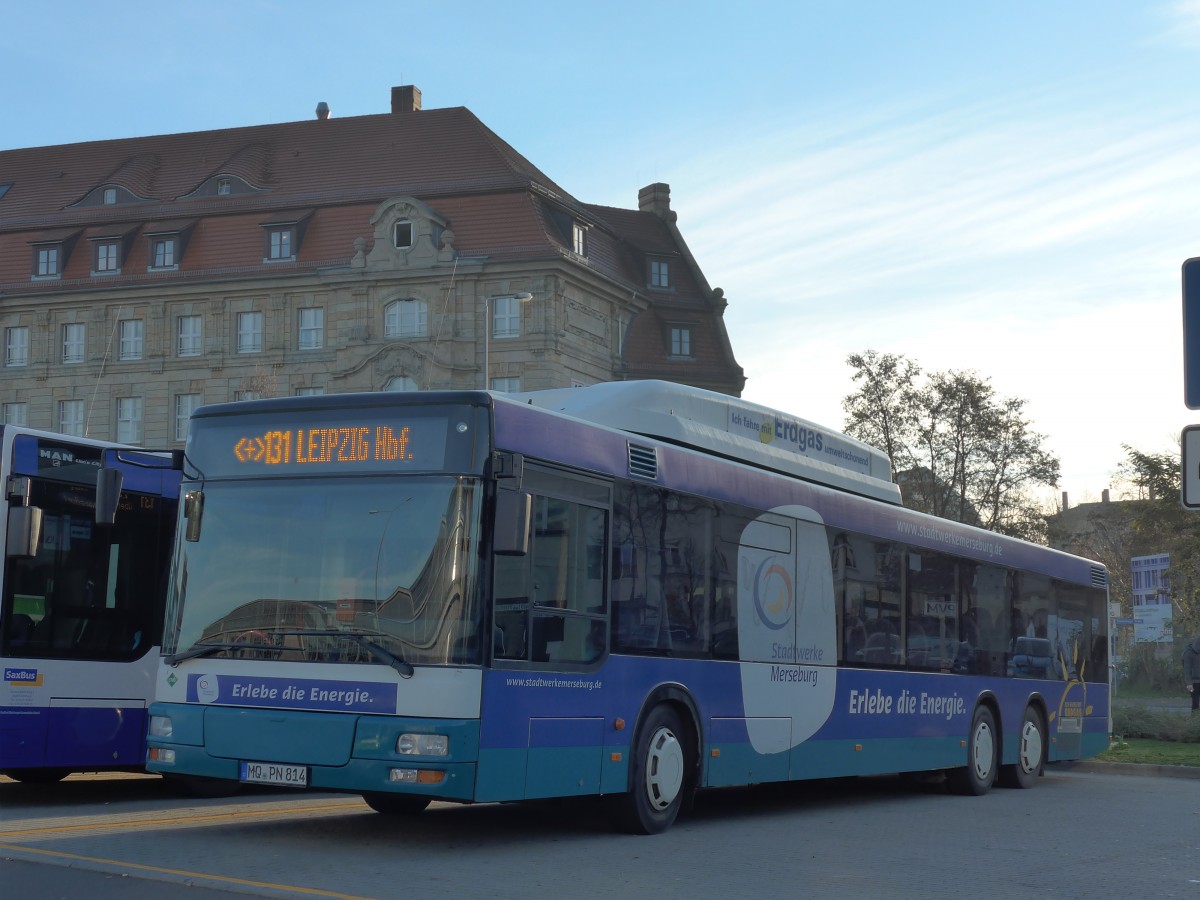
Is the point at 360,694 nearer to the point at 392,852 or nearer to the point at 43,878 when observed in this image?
the point at 392,852

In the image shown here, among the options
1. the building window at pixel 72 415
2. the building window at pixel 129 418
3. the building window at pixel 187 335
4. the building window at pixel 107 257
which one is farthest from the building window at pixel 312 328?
the building window at pixel 72 415

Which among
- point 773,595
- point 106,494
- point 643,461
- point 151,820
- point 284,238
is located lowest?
point 151,820

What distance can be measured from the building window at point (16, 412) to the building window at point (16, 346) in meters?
1.80

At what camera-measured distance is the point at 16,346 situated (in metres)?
73.2

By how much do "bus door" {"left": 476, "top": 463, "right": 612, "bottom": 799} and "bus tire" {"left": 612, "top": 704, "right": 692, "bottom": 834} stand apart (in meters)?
0.56

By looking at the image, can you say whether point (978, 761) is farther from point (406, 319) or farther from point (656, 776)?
point (406, 319)

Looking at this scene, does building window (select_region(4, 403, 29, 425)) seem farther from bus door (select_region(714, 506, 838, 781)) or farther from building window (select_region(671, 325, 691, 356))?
bus door (select_region(714, 506, 838, 781))

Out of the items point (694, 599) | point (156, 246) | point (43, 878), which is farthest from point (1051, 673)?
point (156, 246)

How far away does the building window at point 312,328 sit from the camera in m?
68.8

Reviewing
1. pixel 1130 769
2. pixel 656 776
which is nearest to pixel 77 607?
pixel 656 776

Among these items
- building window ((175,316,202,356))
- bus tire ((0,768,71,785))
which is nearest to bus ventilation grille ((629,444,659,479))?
bus tire ((0,768,71,785))

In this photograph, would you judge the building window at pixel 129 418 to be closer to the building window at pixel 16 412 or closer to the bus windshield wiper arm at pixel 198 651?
the building window at pixel 16 412

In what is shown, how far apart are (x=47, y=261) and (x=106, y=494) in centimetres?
6570

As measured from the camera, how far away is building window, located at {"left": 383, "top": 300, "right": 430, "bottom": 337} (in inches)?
2648
